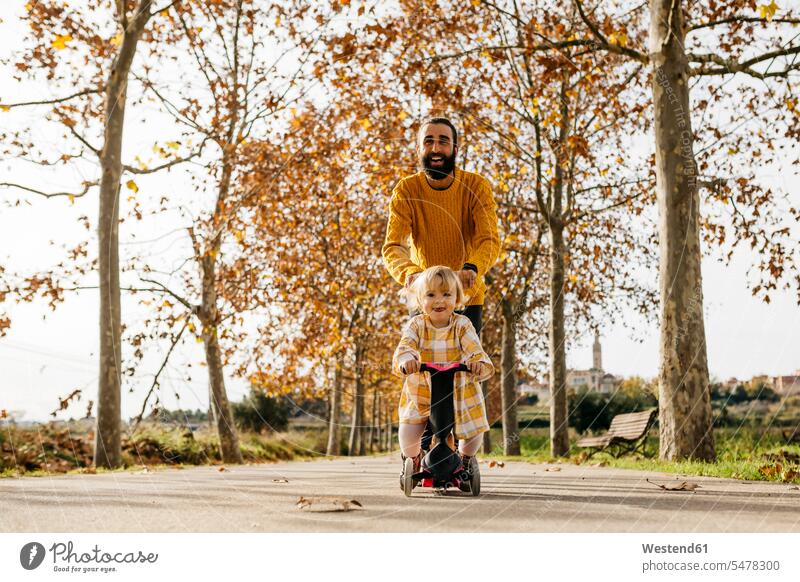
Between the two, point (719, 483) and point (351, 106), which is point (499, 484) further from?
point (351, 106)

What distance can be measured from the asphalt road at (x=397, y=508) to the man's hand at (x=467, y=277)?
1269 mm

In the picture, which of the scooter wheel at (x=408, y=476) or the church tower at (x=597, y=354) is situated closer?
the scooter wheel at (x=408, y=476)

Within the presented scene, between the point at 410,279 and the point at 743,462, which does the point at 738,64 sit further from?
the point at 410,279

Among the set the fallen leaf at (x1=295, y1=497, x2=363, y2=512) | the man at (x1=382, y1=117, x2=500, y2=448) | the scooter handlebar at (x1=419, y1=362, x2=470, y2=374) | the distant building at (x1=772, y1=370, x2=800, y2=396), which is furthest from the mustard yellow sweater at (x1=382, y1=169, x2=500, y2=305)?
the distant building at (x1=772, y1=370, x2=800, y2=396)

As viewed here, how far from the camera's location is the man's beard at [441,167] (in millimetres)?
4754

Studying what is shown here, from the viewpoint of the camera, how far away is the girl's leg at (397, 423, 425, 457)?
4.44m

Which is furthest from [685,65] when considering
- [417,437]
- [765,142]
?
[417,437]

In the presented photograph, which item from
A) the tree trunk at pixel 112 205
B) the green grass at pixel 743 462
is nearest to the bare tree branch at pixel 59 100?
the tree trunk at pixel 112 205

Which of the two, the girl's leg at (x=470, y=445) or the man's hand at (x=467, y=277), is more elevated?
the man's hand at (x=467, y=277)

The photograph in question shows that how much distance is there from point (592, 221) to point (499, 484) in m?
7.21

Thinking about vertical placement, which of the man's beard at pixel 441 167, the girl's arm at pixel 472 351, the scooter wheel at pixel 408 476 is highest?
the man's beard at pixel 441 167
